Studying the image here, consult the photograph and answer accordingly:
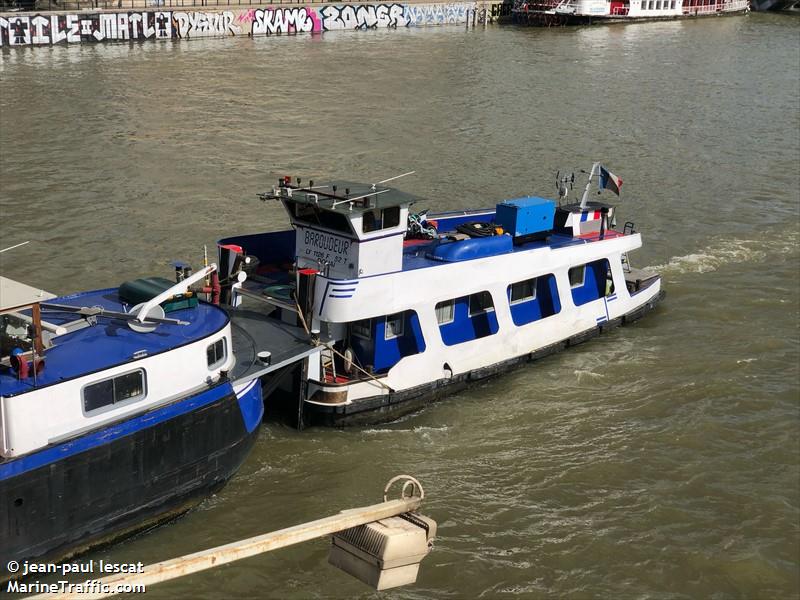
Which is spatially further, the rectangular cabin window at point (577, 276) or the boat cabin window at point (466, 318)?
the rectangular cabin window at point (577, 276)

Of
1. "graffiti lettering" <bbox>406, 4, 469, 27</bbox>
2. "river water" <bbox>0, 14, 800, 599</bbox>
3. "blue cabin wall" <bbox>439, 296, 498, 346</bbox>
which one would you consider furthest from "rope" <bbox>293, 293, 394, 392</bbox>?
"graffiti lettering" <bbox>406, 4, 469, 27</bbox>

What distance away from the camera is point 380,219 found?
17.7m

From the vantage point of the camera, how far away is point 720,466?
17422 millimetres

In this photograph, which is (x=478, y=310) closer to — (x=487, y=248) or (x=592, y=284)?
(x=487, y=248)

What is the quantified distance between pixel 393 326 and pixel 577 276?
17.9ft

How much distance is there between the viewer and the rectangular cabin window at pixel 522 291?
20.5m

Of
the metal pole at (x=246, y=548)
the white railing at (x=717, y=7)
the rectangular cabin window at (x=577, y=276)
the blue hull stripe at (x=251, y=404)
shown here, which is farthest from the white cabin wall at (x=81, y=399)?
the white railing at (x=717, y=7)

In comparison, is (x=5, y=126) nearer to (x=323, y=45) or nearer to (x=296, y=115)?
(x=296, y=115)

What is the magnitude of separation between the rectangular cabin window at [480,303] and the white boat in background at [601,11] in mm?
65627

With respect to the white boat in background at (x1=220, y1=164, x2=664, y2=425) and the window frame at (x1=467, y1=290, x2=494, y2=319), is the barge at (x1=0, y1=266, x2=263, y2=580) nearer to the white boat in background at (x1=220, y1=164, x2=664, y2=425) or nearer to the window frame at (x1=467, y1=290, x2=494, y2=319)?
the white boat in background at (x1=220, y1=164, x2=664, y2=425)

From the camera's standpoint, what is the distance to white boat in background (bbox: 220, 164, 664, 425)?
1748 centimetres

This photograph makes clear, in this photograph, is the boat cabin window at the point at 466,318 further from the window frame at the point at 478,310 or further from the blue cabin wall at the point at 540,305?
the blue cabin wall at the point at 540,305

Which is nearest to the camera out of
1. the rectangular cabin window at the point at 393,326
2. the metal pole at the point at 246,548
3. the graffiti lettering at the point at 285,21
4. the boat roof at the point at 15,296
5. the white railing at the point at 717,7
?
the metal pole at the point at 246,548

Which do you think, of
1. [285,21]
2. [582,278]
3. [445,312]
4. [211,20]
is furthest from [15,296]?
[285,21]
